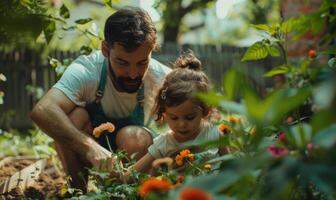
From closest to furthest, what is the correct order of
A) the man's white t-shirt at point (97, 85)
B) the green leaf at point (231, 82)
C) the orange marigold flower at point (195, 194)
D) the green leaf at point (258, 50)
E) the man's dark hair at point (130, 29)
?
the orange marigold flower at point (195, 194), the green leaf at point (231, 82), the green leaf at point (258, 50), the man's dark hair at point (130, 29), the man's white t-shirt at point (97, 85)

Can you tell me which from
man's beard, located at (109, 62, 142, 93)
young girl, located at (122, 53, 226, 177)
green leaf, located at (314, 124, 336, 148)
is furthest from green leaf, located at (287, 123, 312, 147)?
man's beard, located at (109, 62, 142, 93)

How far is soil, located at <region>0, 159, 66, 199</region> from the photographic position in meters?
2.49

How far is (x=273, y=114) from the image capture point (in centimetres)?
75

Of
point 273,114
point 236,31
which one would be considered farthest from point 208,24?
point 273,114

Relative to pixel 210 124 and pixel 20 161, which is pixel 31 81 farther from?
pixel 210 124

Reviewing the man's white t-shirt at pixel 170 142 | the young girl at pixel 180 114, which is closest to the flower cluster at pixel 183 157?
the young girl at pixel 180 114

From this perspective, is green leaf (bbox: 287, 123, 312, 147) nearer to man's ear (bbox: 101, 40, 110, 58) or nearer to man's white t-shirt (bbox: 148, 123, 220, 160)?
man's white t-shirt (bbox: 148, 123, 220, 160)

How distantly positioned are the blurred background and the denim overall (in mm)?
290

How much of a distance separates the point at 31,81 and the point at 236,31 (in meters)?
17.7

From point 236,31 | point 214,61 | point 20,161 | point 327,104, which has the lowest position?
point 236,31

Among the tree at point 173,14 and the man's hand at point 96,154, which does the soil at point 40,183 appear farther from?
the tree at point 173,14

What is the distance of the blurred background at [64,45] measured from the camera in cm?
88

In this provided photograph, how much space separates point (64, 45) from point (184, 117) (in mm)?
11761

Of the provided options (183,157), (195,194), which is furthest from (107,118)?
(195,194)
